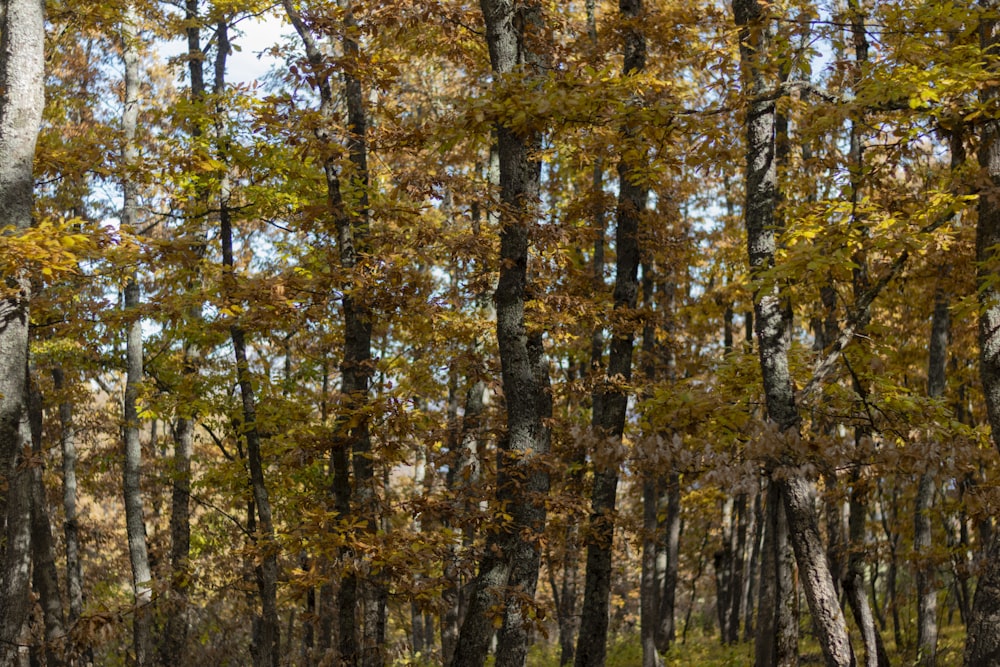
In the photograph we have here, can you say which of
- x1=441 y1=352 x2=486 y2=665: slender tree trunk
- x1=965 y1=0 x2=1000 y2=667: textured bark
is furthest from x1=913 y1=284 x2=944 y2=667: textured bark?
x1=441 y1=352 x2=486 y2=665: slender tree trunk

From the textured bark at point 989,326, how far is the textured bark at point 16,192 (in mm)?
8151

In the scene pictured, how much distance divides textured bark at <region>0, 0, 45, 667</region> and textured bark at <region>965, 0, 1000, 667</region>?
8151 mm

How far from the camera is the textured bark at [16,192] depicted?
24.3 feet

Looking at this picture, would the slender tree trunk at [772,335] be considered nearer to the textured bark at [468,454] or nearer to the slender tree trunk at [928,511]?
the textured bark at [468,454]

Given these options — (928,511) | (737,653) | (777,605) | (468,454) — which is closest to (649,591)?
(737,653)

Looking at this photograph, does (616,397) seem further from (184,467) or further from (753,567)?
(753,567)

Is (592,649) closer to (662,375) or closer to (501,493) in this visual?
(501,493)

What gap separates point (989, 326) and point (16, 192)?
884cm

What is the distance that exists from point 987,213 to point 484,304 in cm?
751

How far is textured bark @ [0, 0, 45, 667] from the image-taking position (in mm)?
7414

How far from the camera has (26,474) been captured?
8.51 meters

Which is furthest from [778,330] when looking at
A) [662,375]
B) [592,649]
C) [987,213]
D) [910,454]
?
[662,375]

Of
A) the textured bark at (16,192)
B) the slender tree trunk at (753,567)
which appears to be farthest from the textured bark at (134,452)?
the slender tree trunk at (753,567)

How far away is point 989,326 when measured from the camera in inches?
299
